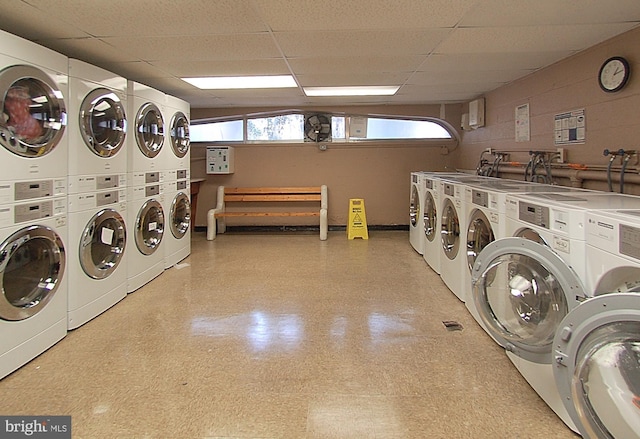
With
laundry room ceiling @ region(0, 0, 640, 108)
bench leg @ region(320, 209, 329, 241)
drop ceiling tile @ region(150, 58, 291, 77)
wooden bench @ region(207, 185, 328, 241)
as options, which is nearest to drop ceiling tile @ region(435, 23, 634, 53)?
laundry room ceiling @ region(0, 0, 640, 108)

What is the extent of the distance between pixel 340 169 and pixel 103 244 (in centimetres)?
439

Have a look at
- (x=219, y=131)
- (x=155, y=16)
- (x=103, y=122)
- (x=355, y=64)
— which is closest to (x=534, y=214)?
(x=355, y=64)

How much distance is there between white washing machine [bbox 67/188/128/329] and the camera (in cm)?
297

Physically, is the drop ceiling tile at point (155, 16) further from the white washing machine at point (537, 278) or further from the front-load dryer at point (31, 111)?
the white washing machine at point (537, 278)

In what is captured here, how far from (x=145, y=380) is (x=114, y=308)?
1375 mm

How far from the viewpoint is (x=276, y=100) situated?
6.21 m

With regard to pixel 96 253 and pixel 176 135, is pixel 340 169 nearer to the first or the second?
pixel 176 135

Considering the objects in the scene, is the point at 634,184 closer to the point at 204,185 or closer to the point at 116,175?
the point at 116,175

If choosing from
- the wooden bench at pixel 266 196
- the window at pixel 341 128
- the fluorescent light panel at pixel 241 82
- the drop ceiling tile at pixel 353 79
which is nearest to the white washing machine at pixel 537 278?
the drop ceiling tile at pixel 353 79

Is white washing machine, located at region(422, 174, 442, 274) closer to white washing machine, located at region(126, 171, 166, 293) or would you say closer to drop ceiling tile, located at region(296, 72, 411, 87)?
drop ceiling tile, located at region(296, 72, 411, 87)

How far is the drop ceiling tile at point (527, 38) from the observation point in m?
2.90

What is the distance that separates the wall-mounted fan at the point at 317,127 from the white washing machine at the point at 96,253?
151 inches

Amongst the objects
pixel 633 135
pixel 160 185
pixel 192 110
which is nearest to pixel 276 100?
pixel 192 110

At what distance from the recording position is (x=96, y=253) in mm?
3291
